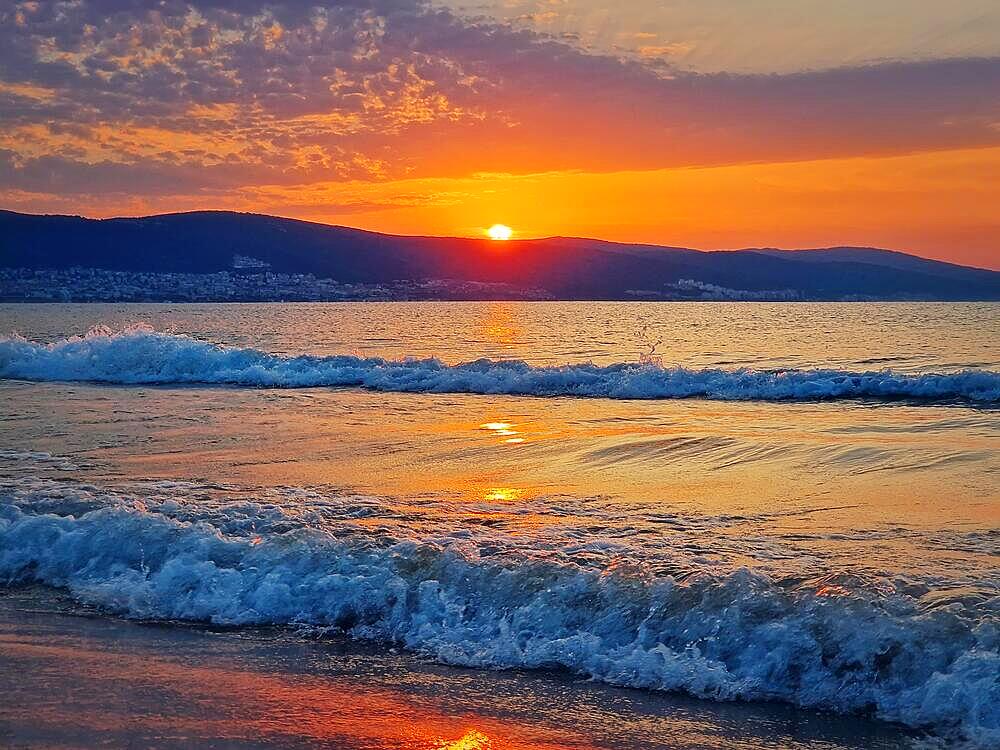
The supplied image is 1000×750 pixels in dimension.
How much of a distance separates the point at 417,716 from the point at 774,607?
8.92ft

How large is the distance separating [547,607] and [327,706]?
1.99 m

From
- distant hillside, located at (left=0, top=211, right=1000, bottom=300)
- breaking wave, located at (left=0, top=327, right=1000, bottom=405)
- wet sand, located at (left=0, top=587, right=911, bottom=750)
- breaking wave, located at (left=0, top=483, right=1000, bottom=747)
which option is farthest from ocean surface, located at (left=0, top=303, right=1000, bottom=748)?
distant hillside, located at (left=0, top=211, right=1000, bottom=300)

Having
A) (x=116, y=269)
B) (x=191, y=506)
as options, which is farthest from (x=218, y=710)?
(x=116, y=269)

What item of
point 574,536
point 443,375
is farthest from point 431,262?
point 574,536

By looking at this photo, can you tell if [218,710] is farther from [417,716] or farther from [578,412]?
[578,412]

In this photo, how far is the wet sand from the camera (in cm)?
546

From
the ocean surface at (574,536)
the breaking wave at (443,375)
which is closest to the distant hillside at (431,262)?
the breaking wave at (443,375)

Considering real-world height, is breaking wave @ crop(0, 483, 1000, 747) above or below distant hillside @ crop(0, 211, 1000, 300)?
below

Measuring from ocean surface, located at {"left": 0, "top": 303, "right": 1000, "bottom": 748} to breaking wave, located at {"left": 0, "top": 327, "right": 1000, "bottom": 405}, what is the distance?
2654 mm

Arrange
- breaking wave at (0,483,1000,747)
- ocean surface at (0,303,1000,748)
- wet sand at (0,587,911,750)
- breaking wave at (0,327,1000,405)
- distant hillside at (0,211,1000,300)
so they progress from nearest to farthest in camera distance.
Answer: wet sand at (0,587,911,750)
breaking wave at (0,483,1000,747)
ocean surface at (0,303,1000,748)
breaking wave at (0,327,1000,405)
distant hillside at (0,211,1000,300)

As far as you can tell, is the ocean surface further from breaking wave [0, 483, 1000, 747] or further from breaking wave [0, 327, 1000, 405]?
breaking wave [0, 327, 1000, 405]

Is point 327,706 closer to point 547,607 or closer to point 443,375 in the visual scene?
point 547,607

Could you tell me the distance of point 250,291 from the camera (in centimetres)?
15725

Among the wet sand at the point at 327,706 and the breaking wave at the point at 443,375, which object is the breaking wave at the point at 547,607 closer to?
the wet sand at the point at 327,706
